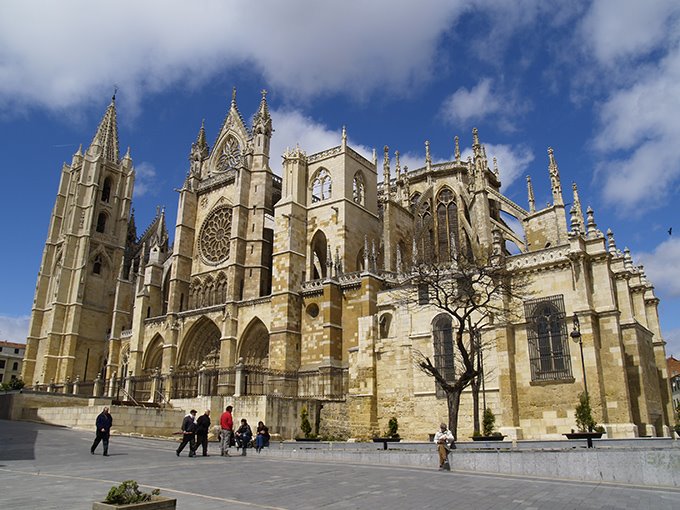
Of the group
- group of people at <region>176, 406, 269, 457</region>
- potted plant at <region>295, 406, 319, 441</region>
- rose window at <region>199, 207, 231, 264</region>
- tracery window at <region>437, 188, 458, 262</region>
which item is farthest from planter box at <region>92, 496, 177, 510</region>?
rose window at <region>199, 207, 231, 264</region>

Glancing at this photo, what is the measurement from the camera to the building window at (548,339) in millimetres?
20078

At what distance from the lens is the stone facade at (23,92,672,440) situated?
20453 millimetres

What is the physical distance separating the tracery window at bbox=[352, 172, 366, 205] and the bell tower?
78.2 feet

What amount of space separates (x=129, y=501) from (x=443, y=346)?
18.8 metres

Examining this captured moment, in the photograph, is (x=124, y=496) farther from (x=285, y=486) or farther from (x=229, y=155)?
(x=229, y=155)

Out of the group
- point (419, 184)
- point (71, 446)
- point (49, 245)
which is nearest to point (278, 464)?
point (71, 446)

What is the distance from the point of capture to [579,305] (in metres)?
20.0

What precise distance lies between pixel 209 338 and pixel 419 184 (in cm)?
1793

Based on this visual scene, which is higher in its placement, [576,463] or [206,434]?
[206,434]

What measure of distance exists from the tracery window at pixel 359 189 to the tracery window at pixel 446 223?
5902mm

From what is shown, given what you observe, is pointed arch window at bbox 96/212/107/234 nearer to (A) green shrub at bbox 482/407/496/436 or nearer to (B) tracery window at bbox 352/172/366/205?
(B) tracery window at bbox 352/172/366/205

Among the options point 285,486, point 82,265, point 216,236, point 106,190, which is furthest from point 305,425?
point 106,190

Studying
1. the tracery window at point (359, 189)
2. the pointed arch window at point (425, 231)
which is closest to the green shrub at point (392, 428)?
the pointed arch window at point (425, 231)

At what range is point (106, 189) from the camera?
164 feet
